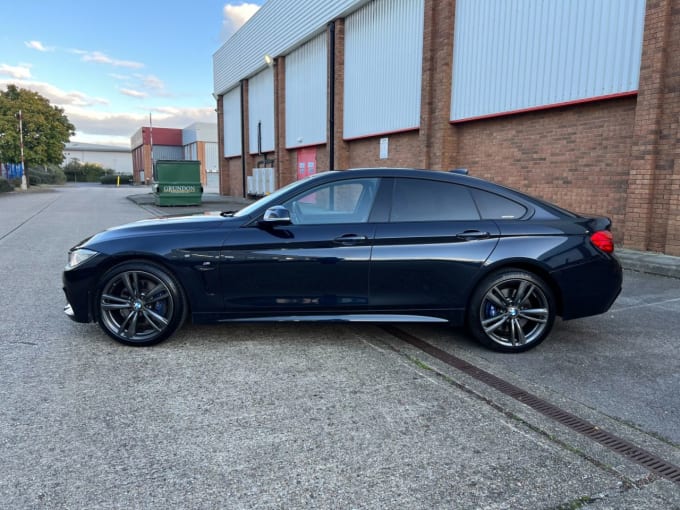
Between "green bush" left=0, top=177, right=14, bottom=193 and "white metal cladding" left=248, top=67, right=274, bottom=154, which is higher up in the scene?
"white metal cladding" left=248, top=67, right=274, bottom=154

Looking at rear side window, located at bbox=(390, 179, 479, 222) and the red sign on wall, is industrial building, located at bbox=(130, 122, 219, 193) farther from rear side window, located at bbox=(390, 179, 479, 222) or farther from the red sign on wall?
rear side window, located at bbox=(390, 179, 479, 222)

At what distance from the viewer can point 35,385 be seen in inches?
144

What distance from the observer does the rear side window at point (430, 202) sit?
448 centimetres

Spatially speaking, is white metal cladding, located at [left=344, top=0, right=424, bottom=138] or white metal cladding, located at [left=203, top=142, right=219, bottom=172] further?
white metal cladding, located at [left=203, top=142, right=219, bottom=172]

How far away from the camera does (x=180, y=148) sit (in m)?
68.7

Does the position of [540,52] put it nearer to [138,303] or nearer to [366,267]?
[366,267]

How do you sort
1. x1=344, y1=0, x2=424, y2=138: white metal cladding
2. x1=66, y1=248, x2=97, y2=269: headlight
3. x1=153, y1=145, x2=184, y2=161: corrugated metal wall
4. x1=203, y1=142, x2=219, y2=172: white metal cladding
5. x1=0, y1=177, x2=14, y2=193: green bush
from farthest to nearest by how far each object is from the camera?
x1=153, y1=145, x2=184, y2=161: corrugated metal wall
x1=203, y1=142, x2=219, y2=172: white metal cladding
x1=0, y1=177, x2=14, y2=193: green bush
x1=344, y1=0, x2=424, y2=138: white metal cladding
x1=66, y1=248, x2=97, y2=269: headlight

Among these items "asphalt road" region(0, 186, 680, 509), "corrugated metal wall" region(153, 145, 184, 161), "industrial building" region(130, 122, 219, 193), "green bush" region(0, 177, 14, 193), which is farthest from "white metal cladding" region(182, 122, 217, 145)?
"asphalt road" region(0, 186, 680, 509)

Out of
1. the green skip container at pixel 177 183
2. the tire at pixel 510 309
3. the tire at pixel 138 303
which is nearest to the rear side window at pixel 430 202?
the tire at pixel 510 309

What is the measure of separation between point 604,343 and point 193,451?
3.80 m

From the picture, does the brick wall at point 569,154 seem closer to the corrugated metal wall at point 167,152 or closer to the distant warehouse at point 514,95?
the distant warehouse at point 514,95

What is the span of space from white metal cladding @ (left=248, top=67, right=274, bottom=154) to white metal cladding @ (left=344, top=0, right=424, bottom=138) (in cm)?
820

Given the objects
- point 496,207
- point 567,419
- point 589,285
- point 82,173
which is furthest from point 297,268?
point 82,173

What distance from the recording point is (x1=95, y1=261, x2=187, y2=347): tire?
14.3 ft
